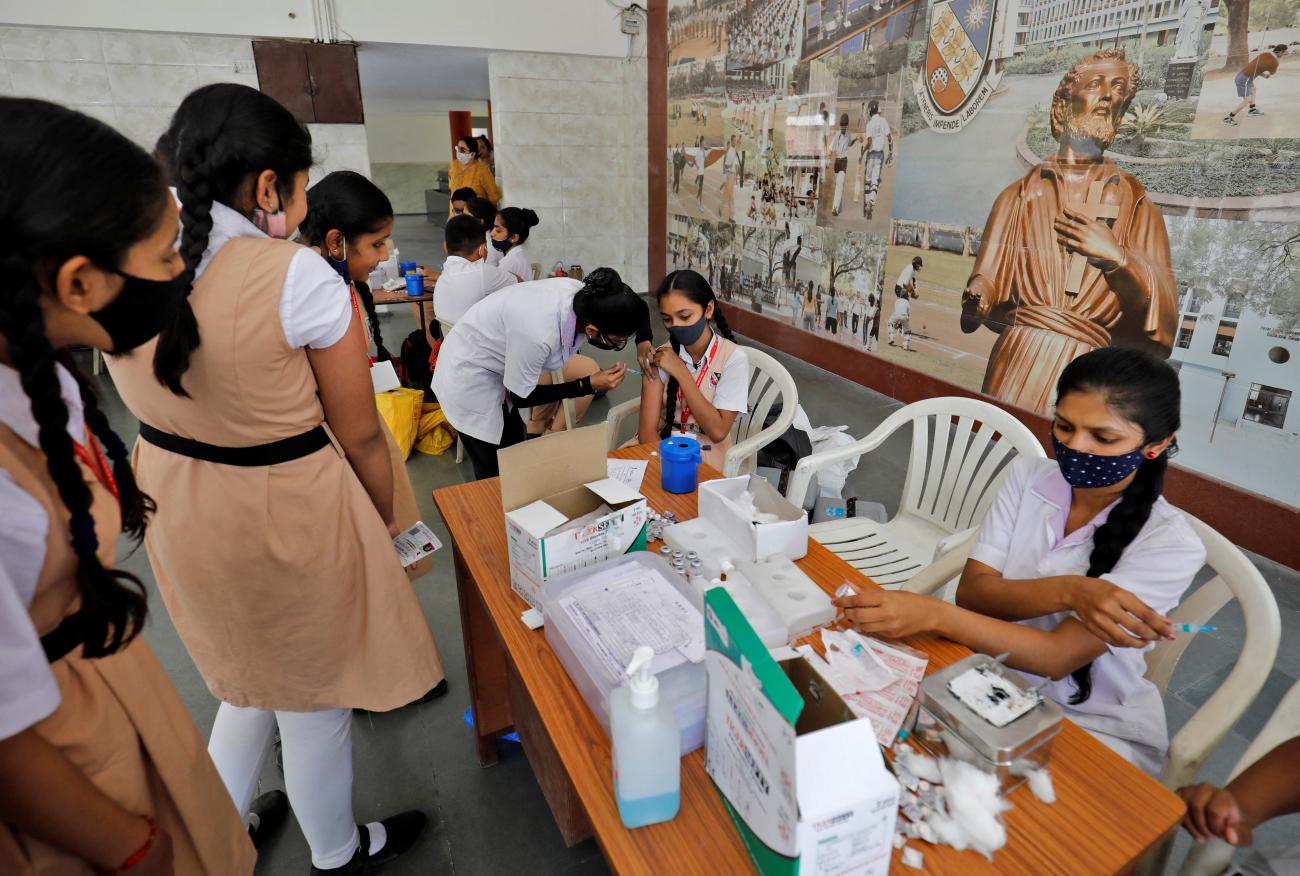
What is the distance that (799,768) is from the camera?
2.17ft

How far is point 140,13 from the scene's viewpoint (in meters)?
5.47

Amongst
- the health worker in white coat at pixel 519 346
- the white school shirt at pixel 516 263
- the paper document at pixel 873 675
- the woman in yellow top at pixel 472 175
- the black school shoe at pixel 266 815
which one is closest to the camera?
the paper document at pixel 873 675

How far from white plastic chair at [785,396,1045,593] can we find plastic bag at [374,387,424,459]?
7.37 feet

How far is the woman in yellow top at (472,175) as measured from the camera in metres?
7.15

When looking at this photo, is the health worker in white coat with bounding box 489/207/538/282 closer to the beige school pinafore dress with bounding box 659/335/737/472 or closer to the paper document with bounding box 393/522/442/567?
the beige school pinafore dress with bounding box 659/335/737/472

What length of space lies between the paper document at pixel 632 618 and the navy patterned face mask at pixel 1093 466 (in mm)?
759

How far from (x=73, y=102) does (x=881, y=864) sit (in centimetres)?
758

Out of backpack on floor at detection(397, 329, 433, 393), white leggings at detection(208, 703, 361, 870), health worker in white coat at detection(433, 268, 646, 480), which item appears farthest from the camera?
backpack on floor at detection(397, 329, 433, 393)

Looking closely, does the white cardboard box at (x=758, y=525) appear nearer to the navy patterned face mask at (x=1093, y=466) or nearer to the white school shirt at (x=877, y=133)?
the navy patterned face mask at (x=1093, y=466)

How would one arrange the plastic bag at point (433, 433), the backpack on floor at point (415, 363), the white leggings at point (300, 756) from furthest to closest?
the backpack on floor at point (415, 363), the plastic bag at point (433, 433), the white leggings at point (300, 756)

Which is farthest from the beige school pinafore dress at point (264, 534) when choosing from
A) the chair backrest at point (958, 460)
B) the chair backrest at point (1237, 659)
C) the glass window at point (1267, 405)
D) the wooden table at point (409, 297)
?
the wooden table at point (409, 297)

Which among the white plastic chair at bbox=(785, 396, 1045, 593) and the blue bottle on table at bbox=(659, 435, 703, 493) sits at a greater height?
the blue bottle on table at bbox=(659, 435, 703, 493)

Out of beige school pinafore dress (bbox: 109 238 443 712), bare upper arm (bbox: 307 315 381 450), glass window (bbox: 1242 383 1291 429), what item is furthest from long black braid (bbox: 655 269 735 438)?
glass window (bbox: 1242 383 1291 429)

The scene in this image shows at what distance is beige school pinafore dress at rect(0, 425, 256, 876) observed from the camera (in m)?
0.66
